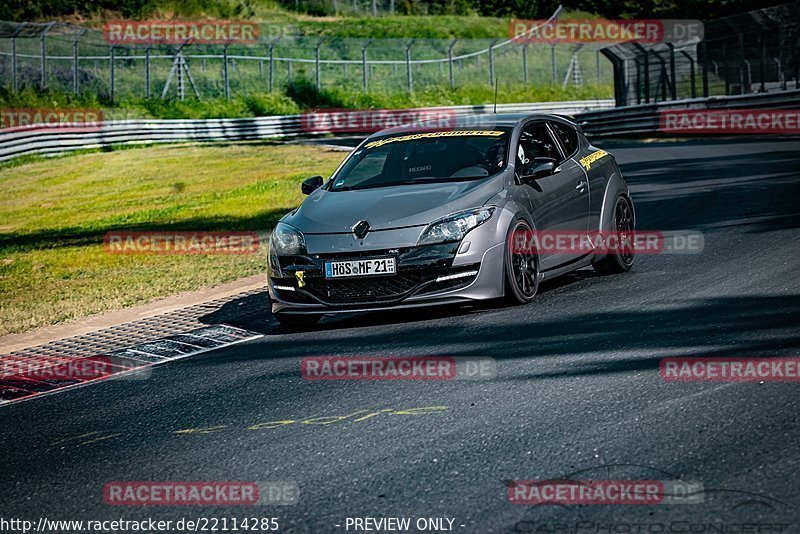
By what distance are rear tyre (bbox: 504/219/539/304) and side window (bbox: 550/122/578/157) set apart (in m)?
1.67

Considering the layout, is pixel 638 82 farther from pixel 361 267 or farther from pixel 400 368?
pixel 400 368

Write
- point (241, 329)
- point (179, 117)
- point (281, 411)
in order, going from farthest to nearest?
point (179, 117), point (241, 329), point (281, 411)

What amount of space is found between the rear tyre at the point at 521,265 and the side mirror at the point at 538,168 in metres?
0.53

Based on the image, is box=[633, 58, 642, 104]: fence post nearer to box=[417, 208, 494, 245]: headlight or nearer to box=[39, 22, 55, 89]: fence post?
box=[39, 22, 55, 89]: fence post

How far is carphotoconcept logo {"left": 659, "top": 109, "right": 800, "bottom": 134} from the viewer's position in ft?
93.0

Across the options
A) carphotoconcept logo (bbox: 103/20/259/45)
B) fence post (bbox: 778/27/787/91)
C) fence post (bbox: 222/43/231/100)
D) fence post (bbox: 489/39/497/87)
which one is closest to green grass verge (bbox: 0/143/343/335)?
fence post (bbox: 222/43/231/100)

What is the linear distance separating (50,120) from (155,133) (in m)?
3.52

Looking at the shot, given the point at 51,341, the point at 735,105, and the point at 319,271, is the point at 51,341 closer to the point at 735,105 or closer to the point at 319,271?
the point at 319,271

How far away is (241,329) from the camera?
9445mm

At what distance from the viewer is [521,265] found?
8.95 metres

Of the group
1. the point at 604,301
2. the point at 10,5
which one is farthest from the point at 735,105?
the point at 10,5

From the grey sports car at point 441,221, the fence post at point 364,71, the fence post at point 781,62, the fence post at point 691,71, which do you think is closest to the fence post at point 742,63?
the fence post at point 781,62

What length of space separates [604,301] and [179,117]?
3644cm

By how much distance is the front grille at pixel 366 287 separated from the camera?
8.52 meters
